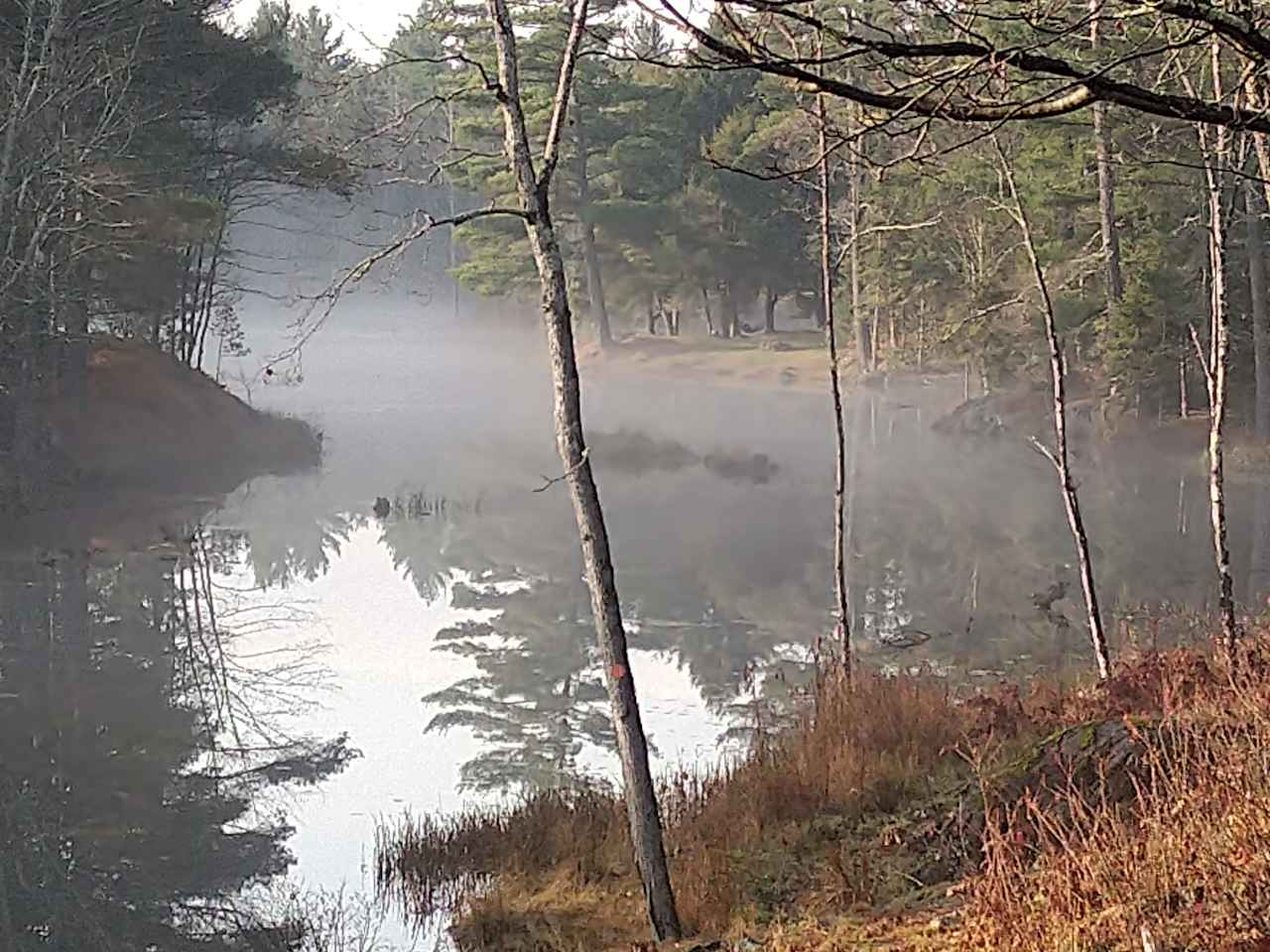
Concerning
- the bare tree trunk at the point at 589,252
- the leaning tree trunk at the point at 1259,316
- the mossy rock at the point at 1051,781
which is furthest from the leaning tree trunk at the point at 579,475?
the bare tree trunk at the point at 589,252

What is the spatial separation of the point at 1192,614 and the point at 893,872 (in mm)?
9492

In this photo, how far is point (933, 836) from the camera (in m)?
7.37

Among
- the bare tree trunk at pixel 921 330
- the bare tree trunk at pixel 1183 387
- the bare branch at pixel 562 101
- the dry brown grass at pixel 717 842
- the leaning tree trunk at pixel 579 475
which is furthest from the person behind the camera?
the bare tree trunk at pixel 921 330

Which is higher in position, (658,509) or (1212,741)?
(1212,741)

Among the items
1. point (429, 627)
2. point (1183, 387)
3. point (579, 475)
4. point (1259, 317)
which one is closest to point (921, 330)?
point (1183, 387)

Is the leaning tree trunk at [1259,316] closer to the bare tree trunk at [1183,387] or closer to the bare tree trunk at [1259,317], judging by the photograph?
the bare tree trunk at [1259,317]

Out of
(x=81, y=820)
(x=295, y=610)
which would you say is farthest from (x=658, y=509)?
(x=81, y=820)

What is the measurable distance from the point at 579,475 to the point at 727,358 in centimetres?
4431

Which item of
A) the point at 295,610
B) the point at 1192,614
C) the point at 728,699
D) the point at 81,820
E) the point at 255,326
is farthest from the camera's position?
the point at 255,326

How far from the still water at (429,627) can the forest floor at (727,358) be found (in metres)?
13.4

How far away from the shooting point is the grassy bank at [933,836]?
4.81m

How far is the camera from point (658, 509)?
83.5 feet

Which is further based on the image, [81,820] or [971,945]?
[81,820]

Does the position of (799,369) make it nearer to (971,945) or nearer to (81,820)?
(81,820)
